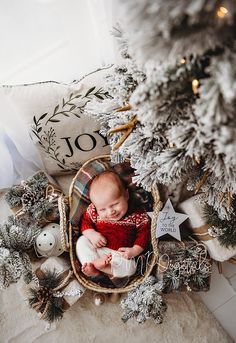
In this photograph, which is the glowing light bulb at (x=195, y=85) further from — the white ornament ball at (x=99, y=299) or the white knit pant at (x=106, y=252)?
the white ornament ball at (x=99, y=299)

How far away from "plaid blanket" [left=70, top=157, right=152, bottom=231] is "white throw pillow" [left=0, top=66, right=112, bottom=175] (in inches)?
2.5

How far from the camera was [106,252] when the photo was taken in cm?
125

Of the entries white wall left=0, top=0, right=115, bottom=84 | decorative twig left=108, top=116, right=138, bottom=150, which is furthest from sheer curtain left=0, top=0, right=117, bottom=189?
decorative twig left=108, top=116, right=138, bottom=150

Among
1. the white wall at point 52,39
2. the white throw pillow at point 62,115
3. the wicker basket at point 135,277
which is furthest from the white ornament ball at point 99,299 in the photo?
the white wall at point 52,39

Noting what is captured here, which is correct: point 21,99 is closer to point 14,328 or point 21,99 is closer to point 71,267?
point 71,267

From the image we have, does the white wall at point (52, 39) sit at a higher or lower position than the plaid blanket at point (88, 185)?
higher

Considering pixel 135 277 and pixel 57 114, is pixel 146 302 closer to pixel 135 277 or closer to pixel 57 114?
pixel 135 277

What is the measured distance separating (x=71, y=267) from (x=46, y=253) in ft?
0.35

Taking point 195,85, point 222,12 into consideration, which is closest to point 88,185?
point 195,85

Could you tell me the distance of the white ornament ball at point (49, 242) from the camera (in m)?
1.22

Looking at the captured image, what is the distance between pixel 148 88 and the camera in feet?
1.94

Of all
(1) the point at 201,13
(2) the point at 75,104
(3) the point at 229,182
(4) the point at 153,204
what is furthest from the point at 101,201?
(1) the point at 201,13

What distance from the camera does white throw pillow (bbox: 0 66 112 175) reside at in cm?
111

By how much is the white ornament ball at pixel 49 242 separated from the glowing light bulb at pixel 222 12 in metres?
0.95
